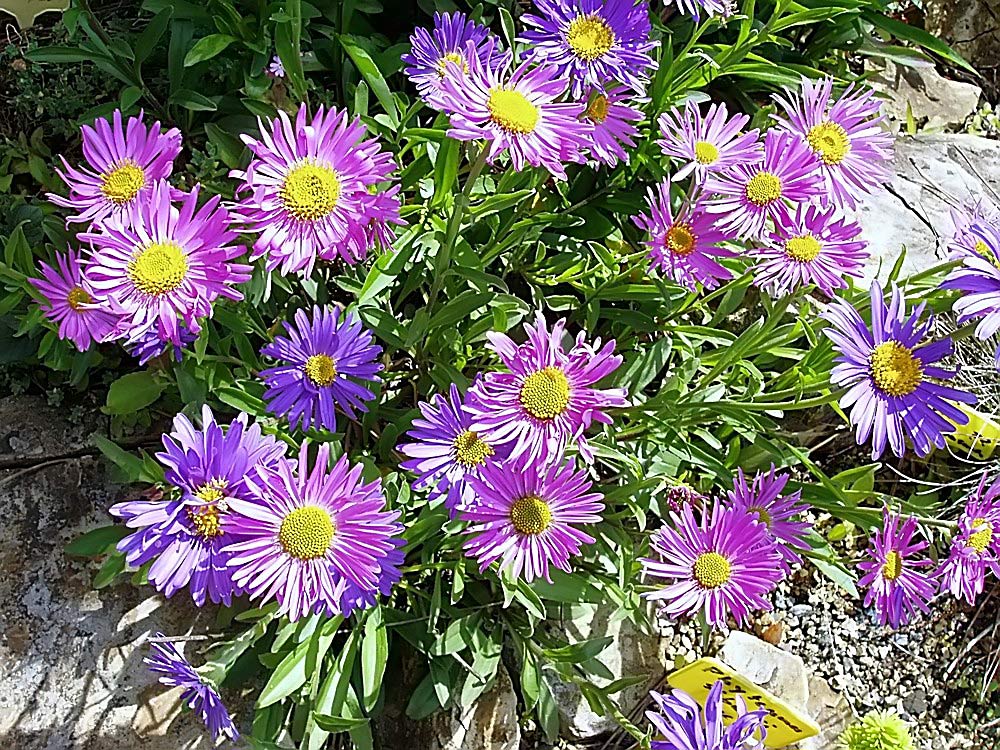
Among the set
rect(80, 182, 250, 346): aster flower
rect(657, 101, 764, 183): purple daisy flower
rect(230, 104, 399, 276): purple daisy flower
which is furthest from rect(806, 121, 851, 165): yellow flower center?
rect(80, 182, 250, 346): aster flower

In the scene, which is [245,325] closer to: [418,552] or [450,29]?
[418,552]

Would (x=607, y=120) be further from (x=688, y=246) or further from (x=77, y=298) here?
(x=77, y=298)

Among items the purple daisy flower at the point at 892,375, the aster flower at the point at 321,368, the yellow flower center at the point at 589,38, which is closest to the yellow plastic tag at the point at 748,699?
the purple daisy flower at the point at 892,375

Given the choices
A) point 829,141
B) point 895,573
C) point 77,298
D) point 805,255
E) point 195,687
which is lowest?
point 195,687

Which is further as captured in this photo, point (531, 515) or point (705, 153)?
point (705, 153)

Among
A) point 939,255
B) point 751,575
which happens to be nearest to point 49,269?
point 751,575

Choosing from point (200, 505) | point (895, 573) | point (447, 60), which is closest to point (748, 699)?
point (895, 573)
